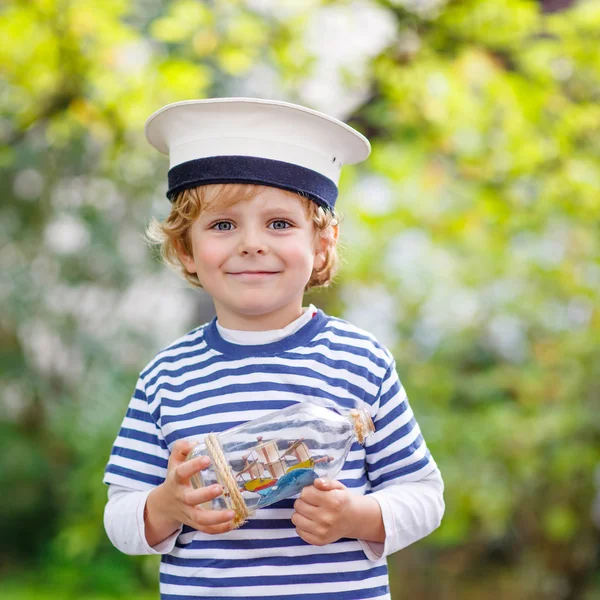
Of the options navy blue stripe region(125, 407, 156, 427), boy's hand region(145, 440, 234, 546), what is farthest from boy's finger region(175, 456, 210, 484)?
navy blue stripe region(125, 407, 156, 427)

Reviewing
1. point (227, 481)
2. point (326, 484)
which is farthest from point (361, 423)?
point (227, 481)

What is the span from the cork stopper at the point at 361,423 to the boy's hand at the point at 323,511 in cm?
9

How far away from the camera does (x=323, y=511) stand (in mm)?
1379

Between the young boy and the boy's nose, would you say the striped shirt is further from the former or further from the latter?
the boy's nose

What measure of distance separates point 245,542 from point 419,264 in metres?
2.99

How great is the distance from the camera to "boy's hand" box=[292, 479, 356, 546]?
137 centimetres

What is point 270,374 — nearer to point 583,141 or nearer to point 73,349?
point 583,141

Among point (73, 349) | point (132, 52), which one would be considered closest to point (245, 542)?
point (132, 52)

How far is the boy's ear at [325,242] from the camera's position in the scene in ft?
5.32

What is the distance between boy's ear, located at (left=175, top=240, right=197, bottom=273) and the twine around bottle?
0.43 metres

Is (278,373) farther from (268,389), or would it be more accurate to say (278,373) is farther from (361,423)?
(361,423)

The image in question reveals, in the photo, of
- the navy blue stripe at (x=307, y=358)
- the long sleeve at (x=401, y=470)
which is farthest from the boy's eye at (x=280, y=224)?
→ the long sleeve at (x=401, y=470)

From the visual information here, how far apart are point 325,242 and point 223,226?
227 millimetres

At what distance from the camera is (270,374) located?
4.99 feet
